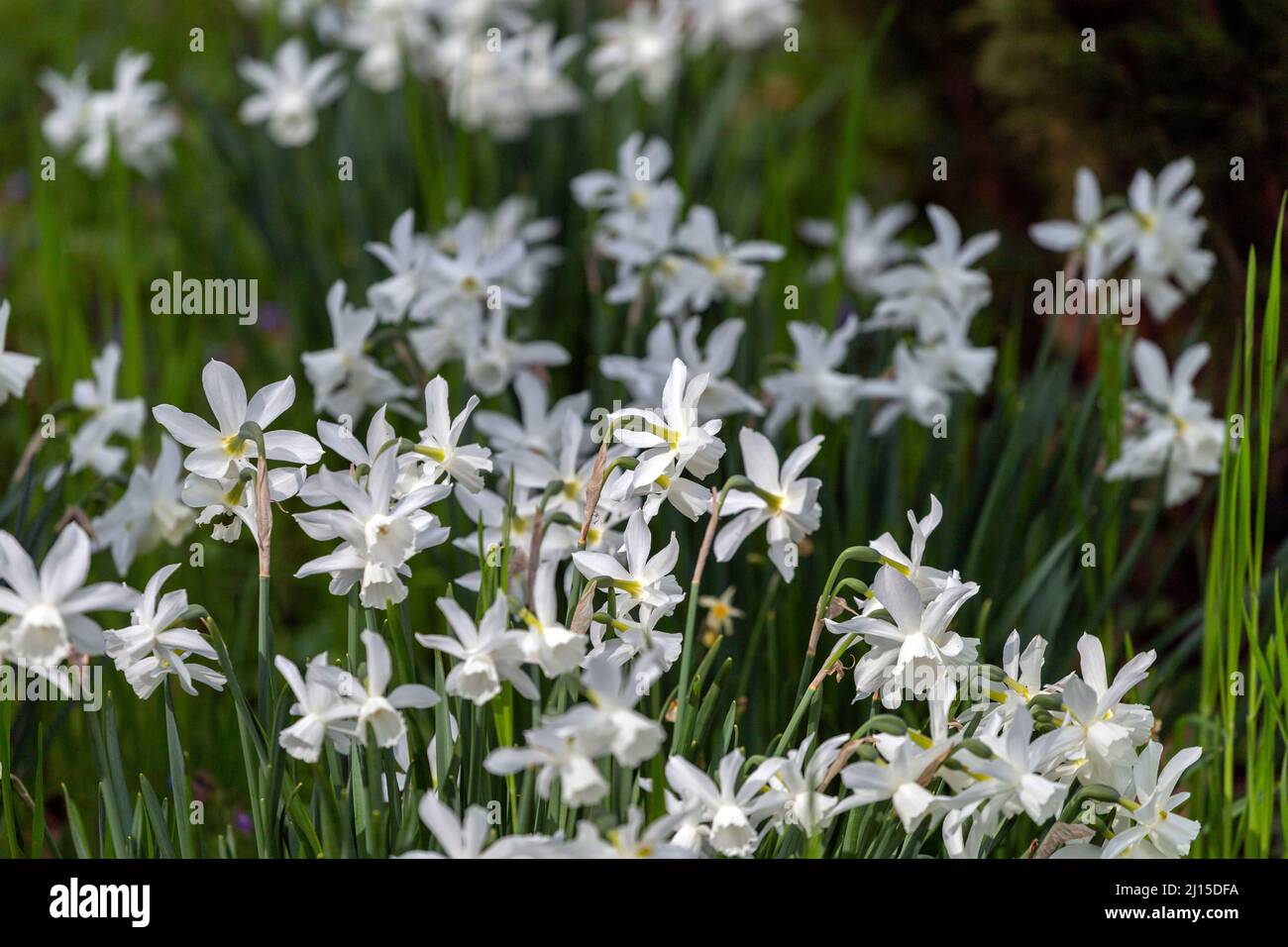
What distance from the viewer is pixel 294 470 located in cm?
130

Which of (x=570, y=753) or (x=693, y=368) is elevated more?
(x=693, y=368)

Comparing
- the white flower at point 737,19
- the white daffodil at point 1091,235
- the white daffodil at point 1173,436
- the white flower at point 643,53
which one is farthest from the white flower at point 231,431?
Result: the white flower at point 737,19

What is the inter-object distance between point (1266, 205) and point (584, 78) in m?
1.80

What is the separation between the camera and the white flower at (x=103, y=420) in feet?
6.65

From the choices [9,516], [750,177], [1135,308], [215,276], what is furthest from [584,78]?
[9,516]

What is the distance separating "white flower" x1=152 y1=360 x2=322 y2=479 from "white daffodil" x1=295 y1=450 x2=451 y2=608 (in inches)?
4.1

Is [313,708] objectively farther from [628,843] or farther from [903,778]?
[903,778]

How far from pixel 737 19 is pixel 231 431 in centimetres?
258

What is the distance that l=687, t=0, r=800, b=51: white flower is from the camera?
11.4 feet

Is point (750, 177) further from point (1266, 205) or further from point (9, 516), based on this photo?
point (9, 516)

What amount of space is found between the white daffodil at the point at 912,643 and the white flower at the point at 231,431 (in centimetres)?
59

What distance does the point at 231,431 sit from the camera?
4.35 ft

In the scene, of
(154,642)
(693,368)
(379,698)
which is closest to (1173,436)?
(693,368)

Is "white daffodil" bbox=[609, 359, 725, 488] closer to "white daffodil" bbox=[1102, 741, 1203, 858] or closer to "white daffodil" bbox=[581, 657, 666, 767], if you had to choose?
"white daffodil" bbox=[581, 657, 666, 767]
